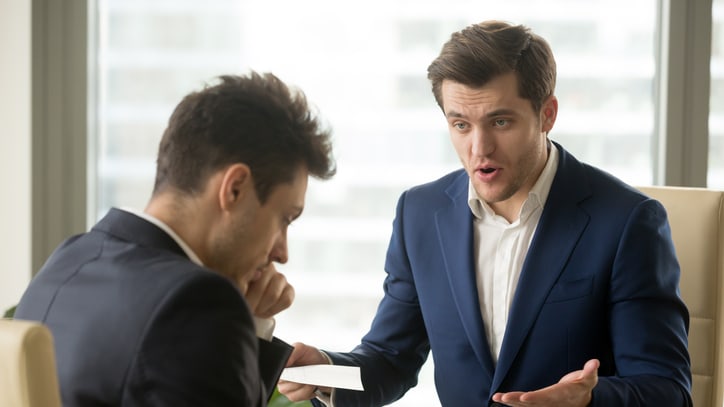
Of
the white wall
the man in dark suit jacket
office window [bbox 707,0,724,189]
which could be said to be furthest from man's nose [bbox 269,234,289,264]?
office window [bbox 707,0,724,189]

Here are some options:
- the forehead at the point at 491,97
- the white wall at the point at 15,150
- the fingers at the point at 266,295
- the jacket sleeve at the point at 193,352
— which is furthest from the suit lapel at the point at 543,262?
the white wall at the point at 15,150

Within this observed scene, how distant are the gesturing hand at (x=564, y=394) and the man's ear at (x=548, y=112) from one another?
25.9 inches

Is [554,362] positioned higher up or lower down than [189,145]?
lower down

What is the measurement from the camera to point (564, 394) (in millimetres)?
1722

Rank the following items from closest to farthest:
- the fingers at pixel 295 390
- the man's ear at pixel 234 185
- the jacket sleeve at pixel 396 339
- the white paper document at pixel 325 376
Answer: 1. the man's ear at pixel 234 185
2. the white paper document at pixel 325 376
3. the fingers at pixel 295 390
4. the jacket sleeve at pixel 396 339

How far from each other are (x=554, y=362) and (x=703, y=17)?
164 cm

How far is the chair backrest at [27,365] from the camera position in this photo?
101 cm

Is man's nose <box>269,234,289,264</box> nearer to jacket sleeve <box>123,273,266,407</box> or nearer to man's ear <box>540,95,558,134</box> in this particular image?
jacket sleeve <box>123,273,266,407</box>

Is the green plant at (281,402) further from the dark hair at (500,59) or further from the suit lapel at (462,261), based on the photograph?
the dark hair at (500,59)

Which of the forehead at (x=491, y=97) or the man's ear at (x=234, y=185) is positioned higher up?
the forehead at (x=491, y=97)

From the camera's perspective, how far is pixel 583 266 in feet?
6.72

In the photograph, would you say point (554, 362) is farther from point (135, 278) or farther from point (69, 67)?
point (69, 67)

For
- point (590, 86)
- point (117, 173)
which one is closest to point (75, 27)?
point (117, 173)

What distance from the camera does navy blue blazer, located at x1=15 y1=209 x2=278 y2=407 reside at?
103cm
